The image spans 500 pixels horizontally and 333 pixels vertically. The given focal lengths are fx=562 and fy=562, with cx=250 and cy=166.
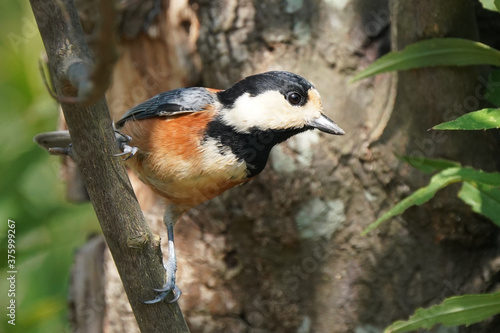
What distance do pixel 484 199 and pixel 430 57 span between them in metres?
0.62

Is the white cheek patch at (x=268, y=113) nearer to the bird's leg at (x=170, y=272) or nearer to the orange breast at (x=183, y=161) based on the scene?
the orange breast at (x=183, y=161)

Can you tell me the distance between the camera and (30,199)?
11.5ft

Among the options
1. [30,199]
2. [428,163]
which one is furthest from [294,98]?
[30,199]

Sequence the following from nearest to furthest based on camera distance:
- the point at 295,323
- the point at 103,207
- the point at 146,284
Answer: the point at 103,207 → the point at 146,284 → the point at 295,323

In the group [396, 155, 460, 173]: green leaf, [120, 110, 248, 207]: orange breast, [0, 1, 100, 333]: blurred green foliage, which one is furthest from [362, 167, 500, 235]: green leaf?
[0, 1, 100, 333]: blurred green foliage

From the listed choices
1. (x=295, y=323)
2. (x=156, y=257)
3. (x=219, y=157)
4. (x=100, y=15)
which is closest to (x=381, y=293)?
(x=295, y=323)

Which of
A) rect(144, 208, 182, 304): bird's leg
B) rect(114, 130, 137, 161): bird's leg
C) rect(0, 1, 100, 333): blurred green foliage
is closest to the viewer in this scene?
rect(144, 208, 182, 304): bird's leg

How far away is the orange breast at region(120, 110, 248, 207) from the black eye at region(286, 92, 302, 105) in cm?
31

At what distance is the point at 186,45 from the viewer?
3.14 meters

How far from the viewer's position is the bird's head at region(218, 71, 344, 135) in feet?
7.22

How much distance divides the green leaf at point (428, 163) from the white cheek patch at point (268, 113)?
446 millimetres

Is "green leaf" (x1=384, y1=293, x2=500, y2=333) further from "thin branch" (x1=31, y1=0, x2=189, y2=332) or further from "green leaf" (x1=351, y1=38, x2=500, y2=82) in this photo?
"green leaf" (x1=351, y1=38, x2=500, y2=82)

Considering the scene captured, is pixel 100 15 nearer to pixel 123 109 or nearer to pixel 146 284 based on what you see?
pixel 146 284

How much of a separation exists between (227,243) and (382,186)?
3.00 ft
